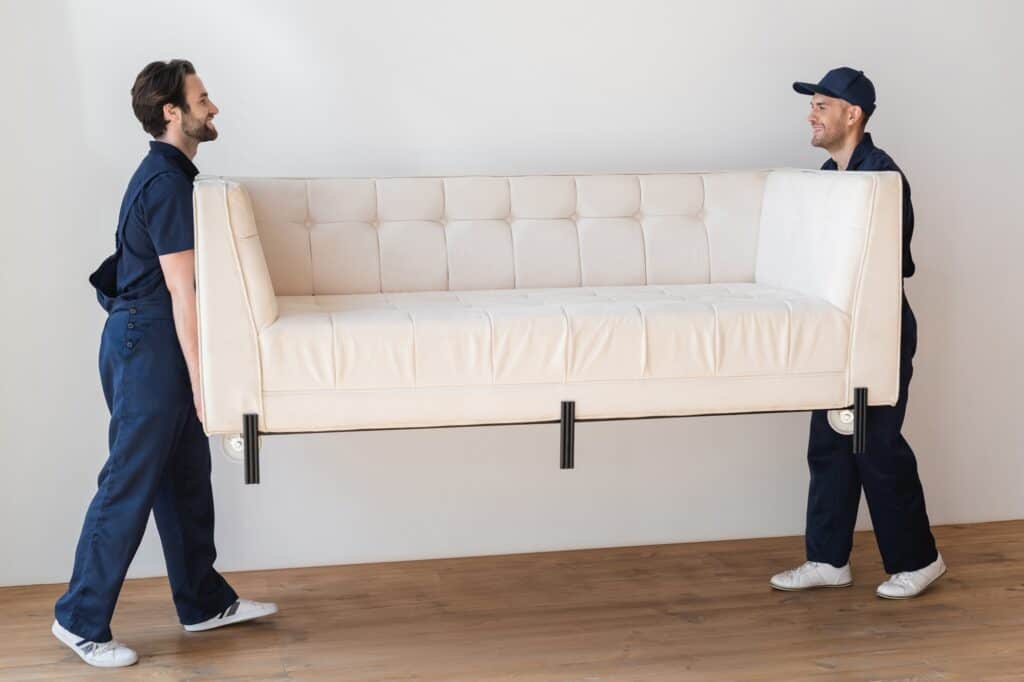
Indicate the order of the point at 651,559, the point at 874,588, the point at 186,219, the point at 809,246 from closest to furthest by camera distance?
the point at 186,219
the point at 809,246
the point at 874,588
the point at 651,559

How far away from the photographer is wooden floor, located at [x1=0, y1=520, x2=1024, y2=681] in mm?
2859

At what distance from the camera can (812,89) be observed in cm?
347

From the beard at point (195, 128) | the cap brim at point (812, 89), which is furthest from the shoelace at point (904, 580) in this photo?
the beard at point (195, 128)

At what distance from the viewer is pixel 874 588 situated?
343 cm

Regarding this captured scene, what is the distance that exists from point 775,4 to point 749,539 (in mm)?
1714

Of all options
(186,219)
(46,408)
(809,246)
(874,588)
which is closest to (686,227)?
(809,246)

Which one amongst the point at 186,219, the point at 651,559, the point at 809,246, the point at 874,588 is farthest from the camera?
the point at 651,559

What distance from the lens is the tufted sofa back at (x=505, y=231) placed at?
332 centimetres

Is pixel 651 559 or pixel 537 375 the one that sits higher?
pixel 537 375

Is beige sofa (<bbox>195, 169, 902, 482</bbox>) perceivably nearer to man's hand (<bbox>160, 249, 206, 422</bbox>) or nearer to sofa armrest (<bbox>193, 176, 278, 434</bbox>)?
sofa armrest (<bbox>193, 176, 278, 434</bbox>)

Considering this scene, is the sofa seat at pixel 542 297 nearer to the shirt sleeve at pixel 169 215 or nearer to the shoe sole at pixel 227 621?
the shirt sleeve at pixel 169 215

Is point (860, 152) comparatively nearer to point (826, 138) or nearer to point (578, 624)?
point (826, 138)

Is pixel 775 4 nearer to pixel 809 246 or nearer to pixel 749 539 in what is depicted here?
pixel 809 246

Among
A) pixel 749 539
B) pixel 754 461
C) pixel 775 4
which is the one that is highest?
pixel 775 4
